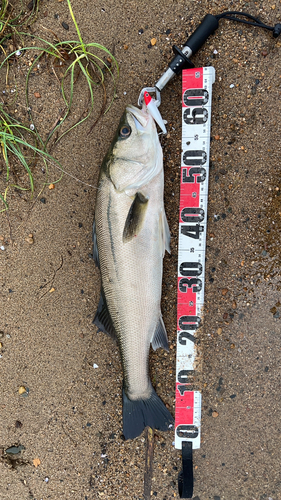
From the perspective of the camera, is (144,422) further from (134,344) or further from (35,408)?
(35,408)

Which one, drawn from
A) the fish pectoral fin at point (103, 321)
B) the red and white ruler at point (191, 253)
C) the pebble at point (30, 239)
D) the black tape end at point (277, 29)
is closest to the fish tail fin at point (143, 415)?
the red and white ruler at point (191, 253)

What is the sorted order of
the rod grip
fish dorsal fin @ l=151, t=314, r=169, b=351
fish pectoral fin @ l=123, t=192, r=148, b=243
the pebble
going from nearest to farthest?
fish pectoral fin @ l=123, t=192, r=148, b=243
the rod grip
fish dorsal fin @ l=151, t=314, r=169, b=351
the pebble

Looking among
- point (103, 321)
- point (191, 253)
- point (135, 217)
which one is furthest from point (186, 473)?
point (135, 217)

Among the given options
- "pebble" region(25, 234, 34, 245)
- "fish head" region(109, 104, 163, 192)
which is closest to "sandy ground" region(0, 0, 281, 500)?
"pebble" region(25, 234, 34, 245)

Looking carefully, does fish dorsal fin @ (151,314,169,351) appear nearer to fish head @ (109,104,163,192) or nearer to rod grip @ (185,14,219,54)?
fish head @ (109,104,163,192)

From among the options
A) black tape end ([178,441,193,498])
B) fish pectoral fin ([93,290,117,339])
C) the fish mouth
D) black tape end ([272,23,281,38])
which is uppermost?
black tape end ([272,23,281,38])

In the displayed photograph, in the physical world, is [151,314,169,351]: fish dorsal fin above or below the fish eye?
below

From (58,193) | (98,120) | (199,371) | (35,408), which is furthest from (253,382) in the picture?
(98,120)

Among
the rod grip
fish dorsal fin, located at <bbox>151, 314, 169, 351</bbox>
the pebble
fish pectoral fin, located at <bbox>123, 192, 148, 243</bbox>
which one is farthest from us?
the pebble
